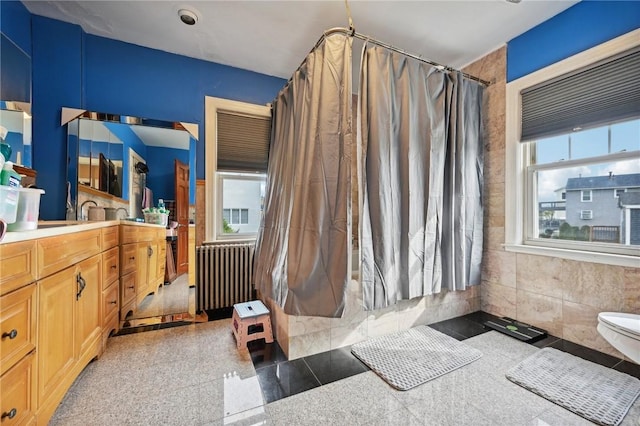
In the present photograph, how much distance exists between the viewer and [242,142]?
2600 mm

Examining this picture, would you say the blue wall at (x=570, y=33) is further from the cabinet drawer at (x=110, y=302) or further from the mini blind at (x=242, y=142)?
the cabinet drawer at (x=110, y=302)

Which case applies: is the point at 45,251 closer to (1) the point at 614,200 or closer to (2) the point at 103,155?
(2) the point at 103,155

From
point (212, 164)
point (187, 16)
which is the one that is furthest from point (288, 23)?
point (212, 164)

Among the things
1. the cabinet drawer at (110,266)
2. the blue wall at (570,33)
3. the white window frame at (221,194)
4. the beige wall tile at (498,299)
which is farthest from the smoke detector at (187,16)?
the beige wall tile at (498,299)

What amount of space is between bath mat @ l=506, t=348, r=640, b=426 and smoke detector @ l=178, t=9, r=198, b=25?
3.29 m

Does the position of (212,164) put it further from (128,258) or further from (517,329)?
(517,329)

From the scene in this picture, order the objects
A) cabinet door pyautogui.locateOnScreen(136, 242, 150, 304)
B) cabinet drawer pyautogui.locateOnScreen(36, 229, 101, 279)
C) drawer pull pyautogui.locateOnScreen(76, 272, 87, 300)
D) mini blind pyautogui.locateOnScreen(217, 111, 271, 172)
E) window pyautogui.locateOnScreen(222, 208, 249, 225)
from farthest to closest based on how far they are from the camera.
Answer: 1. window pyautogui.locateOnScreen(222, 208, 249, 225)
2. mini blind pyautogui.locateOnScreen(217, 111, 271, 172)
3. cabinet door pyautogui.locateOnScreen(136, 242, 150, 304)
4. drawer pull pyautogui.locateOnScreen(76, 272, 87, 300)
5. cabinet drawer pyautogui.locateOnScreen(36, 229, 101, 279)

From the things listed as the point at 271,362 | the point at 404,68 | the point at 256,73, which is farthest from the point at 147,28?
the point at 271,362

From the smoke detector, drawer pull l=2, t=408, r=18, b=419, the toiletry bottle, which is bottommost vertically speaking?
drawer pull l=2, t=408, r=18, b=419

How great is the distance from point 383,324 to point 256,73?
2724mm

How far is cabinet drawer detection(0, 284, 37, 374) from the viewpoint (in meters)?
0.85

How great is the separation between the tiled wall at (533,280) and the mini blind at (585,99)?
0.80 ft

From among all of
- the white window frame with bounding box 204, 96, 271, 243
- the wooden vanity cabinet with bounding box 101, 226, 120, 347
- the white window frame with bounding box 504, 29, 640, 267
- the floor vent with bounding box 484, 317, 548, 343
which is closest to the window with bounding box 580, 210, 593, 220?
the white window frame with bounding box 504, 29, 640, 267

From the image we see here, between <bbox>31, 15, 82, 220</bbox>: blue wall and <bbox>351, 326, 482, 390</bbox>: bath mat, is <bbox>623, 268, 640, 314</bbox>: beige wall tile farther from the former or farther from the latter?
<bbox>31, 15, 82, 220</bbox>: blue wall
